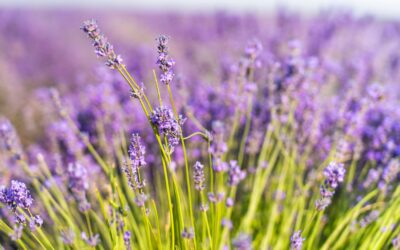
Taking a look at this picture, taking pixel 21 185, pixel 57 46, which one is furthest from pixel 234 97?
pixel 57 46

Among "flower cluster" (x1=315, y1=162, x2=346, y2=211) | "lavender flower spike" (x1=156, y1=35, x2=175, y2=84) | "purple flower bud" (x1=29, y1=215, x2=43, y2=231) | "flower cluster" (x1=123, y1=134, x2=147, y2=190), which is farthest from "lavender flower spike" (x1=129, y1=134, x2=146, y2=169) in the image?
"flower cluster" (x1=315, y1=162, x2=346, y2=211)

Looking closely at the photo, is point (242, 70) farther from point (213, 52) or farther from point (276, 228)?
point (213, 52)

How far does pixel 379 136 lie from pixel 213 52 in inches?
176

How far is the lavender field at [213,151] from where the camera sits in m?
1.34

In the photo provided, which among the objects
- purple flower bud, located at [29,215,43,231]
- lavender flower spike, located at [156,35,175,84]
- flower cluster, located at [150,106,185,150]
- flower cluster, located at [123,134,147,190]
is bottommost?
purple flower bud, located at [29,215,43,231]

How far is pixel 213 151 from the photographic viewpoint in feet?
4.72

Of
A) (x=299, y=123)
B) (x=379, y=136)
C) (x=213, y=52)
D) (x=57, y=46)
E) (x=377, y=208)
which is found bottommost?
(x=377, y=208)

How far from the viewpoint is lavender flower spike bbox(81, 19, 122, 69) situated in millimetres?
1177

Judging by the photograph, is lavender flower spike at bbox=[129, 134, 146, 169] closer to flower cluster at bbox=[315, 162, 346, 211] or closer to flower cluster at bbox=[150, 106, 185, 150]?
flower cluster at bbox=[150, 106, 185, 150]

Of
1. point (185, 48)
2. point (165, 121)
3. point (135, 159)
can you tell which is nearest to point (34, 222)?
point (135, 159)

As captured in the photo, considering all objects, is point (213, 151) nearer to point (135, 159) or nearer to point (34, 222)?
point (135, 159)

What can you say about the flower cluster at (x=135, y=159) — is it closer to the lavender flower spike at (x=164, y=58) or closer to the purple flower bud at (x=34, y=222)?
the lavender flower spike at (x=164, y=58)

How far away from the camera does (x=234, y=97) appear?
257 centimetres

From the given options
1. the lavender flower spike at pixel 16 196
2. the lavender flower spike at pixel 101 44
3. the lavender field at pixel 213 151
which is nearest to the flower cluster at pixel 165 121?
the lavender field at pixel 213 151
